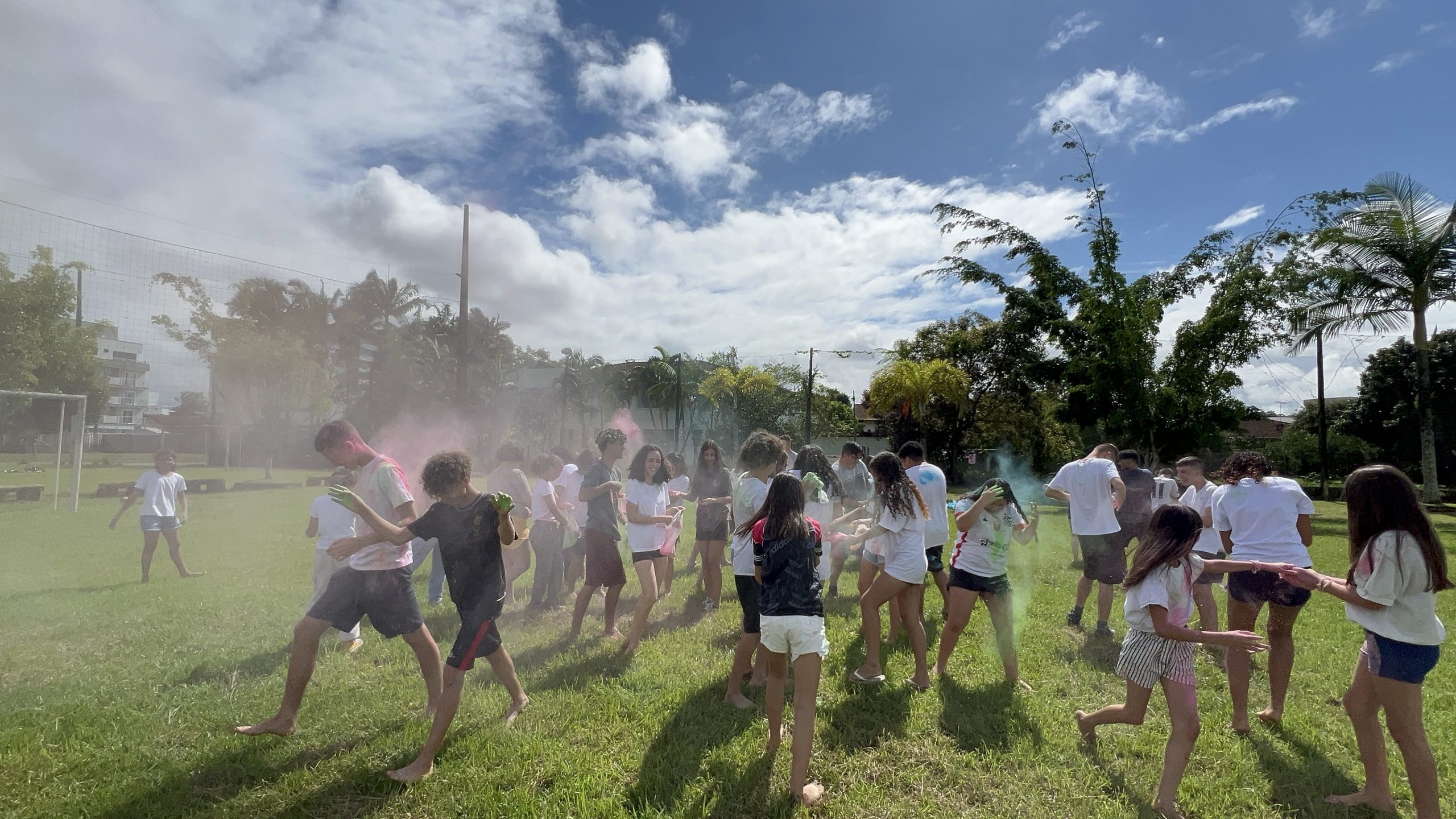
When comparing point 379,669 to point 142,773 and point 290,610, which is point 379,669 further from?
point 290,610

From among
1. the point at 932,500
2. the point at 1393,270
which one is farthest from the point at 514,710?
the point at 1393,270

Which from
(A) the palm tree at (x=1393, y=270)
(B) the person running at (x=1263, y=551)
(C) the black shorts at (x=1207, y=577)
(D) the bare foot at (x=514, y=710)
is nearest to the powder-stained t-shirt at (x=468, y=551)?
(D) the bare foot at (x=514, y=710)

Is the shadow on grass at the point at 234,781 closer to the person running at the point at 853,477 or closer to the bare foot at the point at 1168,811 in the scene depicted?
the bare foot at the point at 1168,811

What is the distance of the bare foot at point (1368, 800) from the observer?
3.24 m

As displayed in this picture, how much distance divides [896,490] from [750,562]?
1163mm

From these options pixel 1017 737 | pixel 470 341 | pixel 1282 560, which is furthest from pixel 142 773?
pixel 470 341

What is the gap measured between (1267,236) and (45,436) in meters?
51.8

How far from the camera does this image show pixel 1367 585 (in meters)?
2.99

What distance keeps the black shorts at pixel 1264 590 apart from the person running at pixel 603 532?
14.5ft

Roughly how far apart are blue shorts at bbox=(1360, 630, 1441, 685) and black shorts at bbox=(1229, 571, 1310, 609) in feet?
2.49

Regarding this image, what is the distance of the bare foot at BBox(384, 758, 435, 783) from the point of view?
347cm

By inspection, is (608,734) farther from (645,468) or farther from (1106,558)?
(1106,558)

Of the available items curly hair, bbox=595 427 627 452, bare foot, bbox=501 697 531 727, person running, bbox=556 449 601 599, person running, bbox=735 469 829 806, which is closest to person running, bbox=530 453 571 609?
person running, bbox=556 449 601 599

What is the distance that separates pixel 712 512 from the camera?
7.17m
